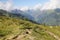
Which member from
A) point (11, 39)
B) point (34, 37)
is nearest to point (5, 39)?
point (11, 39)

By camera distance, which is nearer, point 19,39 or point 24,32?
point 19,39

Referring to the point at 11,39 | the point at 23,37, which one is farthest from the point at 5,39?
the point at 23,37

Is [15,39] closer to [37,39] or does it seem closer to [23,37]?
[23,37]

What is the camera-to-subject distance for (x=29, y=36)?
47094 millimetres

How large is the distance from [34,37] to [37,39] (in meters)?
1.44

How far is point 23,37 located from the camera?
4666 centimetres

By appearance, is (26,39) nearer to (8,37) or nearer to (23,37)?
(23,37)

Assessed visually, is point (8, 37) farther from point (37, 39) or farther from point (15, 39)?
point (37, 39)

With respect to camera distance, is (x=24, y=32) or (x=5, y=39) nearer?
(x=5, y=39)

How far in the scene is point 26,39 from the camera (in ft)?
149

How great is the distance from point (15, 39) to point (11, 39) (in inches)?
54.4

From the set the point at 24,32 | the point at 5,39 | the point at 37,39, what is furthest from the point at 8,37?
the point at 37,39

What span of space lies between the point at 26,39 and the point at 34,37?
314 cm

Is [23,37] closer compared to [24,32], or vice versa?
[23,37]
